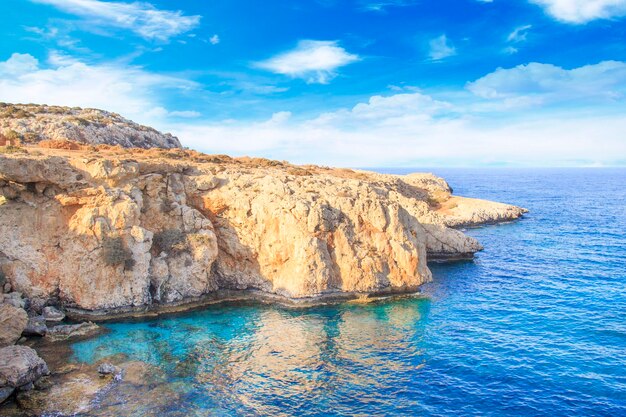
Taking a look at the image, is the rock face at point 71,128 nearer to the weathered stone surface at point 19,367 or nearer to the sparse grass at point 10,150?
the sparse grass at point 10,150

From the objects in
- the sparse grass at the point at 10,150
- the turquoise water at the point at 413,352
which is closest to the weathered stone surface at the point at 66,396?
the turquoise water at the point at 413,352

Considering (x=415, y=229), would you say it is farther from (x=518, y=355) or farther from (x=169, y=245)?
(x=169, y=245)

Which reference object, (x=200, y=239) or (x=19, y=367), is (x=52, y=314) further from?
(x=200, y=239)

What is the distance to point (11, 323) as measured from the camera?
2844cm

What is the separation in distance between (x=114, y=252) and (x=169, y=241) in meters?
4.98

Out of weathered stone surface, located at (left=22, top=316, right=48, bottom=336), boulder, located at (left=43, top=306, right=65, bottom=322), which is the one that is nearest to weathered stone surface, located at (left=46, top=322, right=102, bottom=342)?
weathered stone surface, located at (left=22, top=316, right=48, bottom=336)

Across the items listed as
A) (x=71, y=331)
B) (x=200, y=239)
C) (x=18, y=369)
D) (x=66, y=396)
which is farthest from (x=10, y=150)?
(x=66, y=396)

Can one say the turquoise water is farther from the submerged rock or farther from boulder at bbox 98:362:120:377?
the submerged rock

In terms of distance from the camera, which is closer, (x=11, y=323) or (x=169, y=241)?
(x=11, y=323)

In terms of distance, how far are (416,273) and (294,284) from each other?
1137 centimetres

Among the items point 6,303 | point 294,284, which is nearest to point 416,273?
point 294,284

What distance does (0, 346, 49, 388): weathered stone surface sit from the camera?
23.8m

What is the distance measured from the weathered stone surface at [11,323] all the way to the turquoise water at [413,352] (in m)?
3.71

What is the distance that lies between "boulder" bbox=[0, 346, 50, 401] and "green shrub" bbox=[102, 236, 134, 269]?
9774 mm
